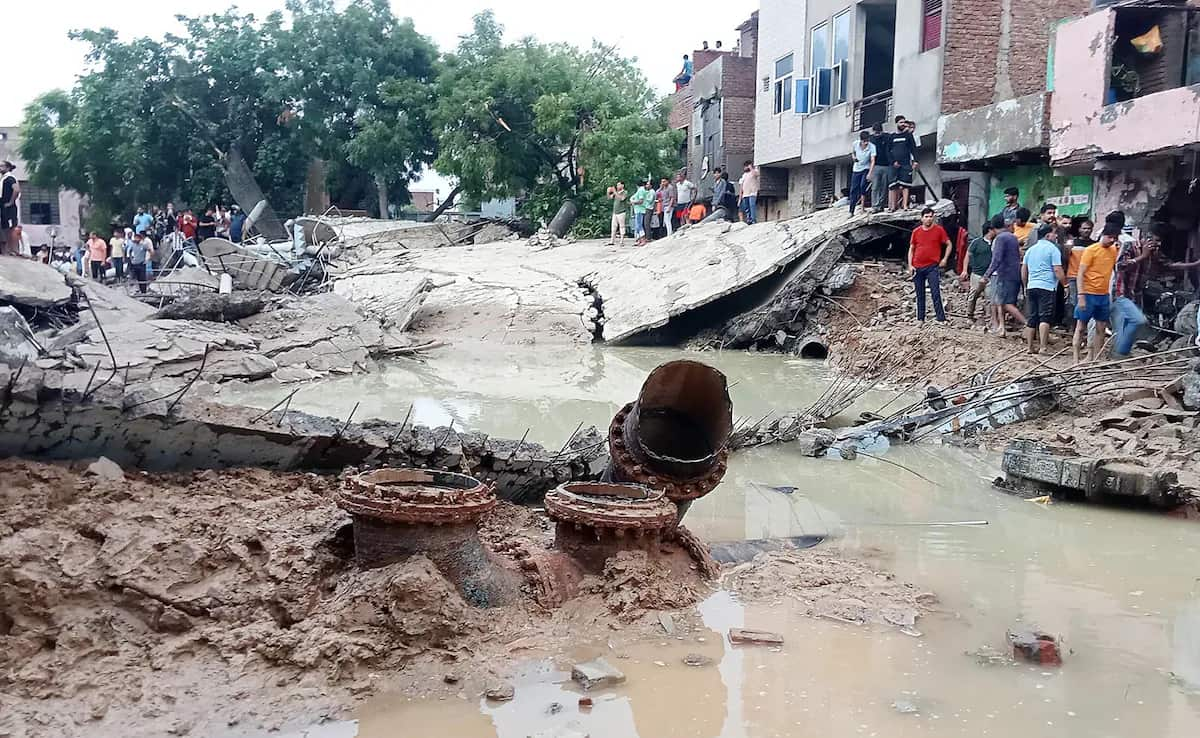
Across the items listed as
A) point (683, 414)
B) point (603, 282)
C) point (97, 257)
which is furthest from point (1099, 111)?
point (97, 257)

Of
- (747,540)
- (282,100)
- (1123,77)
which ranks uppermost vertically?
(282,100)

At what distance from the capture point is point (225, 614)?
4.12 m

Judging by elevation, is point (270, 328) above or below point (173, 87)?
below

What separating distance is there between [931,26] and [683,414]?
15.1 metres

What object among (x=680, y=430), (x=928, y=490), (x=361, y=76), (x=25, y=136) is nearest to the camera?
(x=680, y=430)

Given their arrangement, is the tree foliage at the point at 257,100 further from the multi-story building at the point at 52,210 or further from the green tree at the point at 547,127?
the multi-story building at the point at 52,210

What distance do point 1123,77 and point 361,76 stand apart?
24.1m

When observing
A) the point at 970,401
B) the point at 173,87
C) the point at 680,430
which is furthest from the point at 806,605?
the point at 173,87

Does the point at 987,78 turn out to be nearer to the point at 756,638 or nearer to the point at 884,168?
the point at 884,168

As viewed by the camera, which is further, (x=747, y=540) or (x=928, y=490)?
(x=928, y=490)

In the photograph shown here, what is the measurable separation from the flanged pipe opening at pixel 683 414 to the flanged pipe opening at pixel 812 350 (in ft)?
32.5

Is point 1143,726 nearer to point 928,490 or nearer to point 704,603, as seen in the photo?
point 704,603

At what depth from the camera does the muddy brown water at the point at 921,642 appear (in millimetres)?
3717

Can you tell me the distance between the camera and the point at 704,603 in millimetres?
4926
